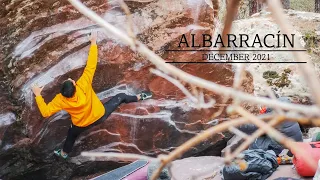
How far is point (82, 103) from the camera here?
509 cm

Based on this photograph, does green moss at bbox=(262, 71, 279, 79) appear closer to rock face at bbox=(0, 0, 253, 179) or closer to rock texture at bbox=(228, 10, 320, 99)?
rock texture at bbox=(228, 10, 320, 99)

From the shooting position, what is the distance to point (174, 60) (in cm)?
578

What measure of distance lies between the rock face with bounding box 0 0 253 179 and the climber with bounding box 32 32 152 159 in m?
0.17

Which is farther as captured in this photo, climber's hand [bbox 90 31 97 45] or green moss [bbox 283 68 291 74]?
green moss [bbox 283 68 291 74]

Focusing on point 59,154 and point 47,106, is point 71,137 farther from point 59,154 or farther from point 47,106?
point 47,106

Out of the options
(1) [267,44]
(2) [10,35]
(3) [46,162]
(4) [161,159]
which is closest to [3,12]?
(2) [10,35]

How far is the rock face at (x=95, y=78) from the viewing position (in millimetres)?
5387

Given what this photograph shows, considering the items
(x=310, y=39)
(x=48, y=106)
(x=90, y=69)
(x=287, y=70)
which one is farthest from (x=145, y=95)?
(x=310, y=39)

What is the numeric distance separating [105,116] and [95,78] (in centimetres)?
52

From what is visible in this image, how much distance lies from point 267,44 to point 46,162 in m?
3.83

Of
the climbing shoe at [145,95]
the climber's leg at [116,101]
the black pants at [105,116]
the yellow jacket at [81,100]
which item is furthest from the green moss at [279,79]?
the yellow jacket at [81,100]

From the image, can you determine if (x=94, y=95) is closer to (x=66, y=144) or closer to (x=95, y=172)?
(x=66, y=144)

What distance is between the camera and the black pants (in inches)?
217

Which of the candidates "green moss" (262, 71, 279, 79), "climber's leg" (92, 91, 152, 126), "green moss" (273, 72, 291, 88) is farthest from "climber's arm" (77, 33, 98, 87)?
"green moss" (273, 72, 291, 88)
